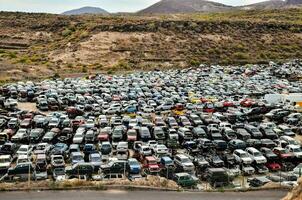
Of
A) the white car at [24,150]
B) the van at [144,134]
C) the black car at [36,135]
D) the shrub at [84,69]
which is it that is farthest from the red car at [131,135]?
the shrub at [84,69]

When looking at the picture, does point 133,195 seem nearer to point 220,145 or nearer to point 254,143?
point 220,145

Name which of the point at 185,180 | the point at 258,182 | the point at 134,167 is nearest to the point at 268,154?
the point at 258,182

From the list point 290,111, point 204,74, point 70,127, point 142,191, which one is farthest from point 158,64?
point 142,191

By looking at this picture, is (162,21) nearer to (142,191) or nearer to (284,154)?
(284,154)

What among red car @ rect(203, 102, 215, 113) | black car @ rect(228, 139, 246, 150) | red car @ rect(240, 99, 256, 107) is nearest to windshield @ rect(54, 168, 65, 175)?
black car @ rect(228, 139, 246, 150)

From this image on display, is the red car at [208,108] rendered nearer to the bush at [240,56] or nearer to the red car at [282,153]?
the red car at [282,153]

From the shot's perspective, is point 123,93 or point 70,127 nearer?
point 70,127
